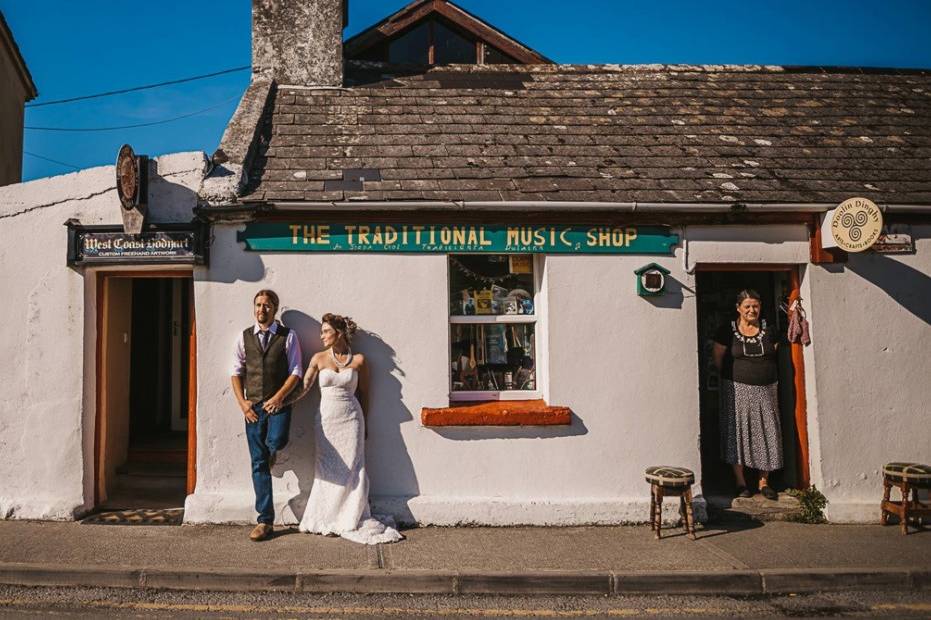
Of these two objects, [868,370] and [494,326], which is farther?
[494,326]

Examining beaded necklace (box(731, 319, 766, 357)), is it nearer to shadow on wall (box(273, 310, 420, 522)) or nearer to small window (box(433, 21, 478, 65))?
shadow on wall (box(273, 310, 420, 522))

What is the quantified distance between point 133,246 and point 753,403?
21.8ft

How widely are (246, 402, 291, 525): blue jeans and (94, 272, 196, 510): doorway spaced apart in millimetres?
864

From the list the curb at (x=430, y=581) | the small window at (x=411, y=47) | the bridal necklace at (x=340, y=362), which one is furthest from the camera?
the small window at (x=411, y=47)

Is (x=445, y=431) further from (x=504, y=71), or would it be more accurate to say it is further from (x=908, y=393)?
(x=504, y=71)

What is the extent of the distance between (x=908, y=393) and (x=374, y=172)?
6.10m

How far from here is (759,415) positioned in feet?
23.8

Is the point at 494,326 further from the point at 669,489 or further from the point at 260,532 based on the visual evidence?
the point at 260,532

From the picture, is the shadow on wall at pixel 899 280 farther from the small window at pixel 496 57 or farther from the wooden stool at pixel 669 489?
the small window at pixel 496 57

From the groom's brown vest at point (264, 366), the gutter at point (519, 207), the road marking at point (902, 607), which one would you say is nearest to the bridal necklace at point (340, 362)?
the groom's brown vest at point (264, 366)

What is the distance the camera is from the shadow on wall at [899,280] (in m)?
7.11

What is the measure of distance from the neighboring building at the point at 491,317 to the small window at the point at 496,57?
151 inches

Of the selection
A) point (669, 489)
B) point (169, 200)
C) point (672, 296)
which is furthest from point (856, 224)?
point (169, 200)

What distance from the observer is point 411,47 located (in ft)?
35.6
